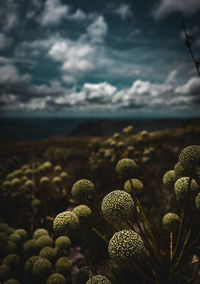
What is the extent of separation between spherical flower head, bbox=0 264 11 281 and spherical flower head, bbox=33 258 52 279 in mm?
227

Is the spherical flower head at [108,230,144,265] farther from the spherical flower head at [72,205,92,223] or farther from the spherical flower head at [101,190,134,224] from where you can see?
the spherical flower head at [72,205,92,223]

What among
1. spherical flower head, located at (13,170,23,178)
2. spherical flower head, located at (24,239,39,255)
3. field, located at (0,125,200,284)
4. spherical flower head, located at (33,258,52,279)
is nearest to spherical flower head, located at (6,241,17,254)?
field, located at (0,125,200,284)

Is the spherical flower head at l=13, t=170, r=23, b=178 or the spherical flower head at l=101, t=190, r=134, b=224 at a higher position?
the spherical flower head at l=101, t=190, r=134, b=224

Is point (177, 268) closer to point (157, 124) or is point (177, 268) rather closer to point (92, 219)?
point (92, 219)

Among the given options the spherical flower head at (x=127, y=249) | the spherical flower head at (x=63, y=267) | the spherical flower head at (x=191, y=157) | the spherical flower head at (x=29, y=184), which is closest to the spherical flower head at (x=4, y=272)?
the spherical flower head at (x=63, y=267)

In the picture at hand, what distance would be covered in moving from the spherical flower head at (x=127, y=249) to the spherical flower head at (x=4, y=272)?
1130 mm

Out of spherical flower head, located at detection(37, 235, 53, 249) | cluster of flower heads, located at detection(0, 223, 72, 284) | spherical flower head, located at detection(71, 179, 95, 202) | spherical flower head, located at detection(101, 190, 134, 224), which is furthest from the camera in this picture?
spherical flower head, located at detection(37, 235, 53, 249)

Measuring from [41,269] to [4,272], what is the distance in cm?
32

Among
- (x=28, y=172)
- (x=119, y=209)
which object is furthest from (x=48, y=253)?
(x=28, y=172)

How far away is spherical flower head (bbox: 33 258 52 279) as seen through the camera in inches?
60.8

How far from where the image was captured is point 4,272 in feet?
4.92

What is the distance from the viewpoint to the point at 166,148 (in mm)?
6086

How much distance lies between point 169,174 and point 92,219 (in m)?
0.93

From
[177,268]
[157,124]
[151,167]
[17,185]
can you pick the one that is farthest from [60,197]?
[157,124]
